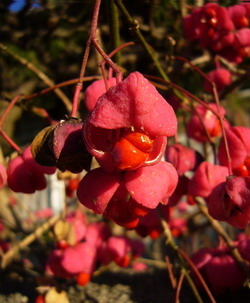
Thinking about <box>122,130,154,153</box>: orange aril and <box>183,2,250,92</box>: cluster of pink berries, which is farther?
<box>183,2,250,92</box>: cluster of pink berries

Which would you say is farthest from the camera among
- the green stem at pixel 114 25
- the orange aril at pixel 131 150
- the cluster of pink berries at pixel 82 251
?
the cluster of pink berries at pixel 82 251

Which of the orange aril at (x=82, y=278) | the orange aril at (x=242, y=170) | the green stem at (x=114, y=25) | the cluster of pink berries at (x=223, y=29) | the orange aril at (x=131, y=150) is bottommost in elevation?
the orange aril at (x=82, y=278)

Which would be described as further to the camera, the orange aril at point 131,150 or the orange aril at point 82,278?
the orange aril at point 82,278

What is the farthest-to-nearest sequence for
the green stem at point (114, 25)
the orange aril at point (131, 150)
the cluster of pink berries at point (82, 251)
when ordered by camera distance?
1. the cluster of pink berries at point (82, 251)
2. the green stem at point (114, 25)
3. the orange aril at point (131, 150)

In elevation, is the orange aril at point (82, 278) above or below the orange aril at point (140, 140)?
below

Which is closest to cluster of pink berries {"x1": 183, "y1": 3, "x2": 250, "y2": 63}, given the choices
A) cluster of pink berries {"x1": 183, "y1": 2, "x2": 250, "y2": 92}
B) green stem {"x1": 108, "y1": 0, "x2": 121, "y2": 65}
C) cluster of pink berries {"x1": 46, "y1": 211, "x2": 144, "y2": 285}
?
cluster of pink berries {"x1": 183, "y1": 2, "x2": 250, "y2": 92}

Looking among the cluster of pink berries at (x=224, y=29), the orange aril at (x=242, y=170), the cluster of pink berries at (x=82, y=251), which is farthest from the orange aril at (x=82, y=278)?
the cluster of pink berries at (x=224, y=29)

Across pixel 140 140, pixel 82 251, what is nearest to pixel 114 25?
pixel 140 140

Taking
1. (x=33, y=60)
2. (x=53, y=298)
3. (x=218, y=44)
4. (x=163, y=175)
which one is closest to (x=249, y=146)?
(x=163, y=175)

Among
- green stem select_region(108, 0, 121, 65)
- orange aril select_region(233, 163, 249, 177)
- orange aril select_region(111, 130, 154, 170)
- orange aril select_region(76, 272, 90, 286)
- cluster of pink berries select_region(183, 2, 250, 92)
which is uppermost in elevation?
green stem select_region(108, 0, 121, 65)

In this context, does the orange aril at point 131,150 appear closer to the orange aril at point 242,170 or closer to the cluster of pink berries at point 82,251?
the orange aril at point 242,170

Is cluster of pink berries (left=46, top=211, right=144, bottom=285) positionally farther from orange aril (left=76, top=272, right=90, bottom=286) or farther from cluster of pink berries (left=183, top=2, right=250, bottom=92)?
cluster of pink berries (left=183, top=2, right=250, bottom=92)
